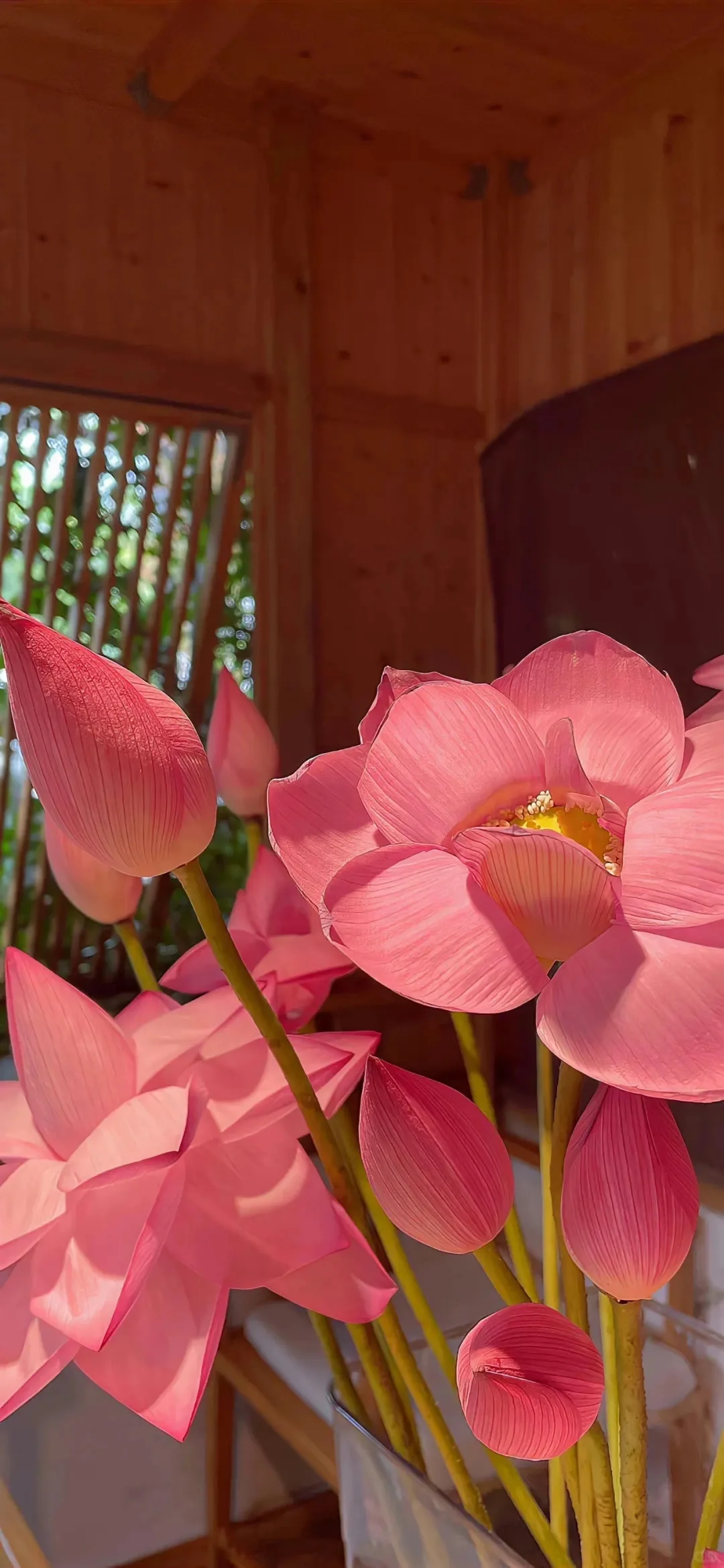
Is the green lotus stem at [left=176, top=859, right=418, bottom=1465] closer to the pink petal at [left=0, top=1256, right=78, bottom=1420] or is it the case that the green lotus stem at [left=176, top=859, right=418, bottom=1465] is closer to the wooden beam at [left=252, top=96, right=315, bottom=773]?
the pink petal at [left=0, top=1256, right=78, bottom=1420]

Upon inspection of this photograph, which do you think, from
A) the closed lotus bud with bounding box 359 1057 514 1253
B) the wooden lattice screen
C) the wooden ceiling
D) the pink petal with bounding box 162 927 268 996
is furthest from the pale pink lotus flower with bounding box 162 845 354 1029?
the wooden ceiling

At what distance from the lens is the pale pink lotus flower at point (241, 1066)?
0.90ft

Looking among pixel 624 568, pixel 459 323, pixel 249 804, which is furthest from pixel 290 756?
pixel 249 804

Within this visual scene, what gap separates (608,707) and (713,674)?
4cm

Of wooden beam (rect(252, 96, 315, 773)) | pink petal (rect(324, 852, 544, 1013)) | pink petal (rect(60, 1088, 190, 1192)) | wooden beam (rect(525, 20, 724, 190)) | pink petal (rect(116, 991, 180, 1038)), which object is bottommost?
pink petal (rect(60, 1088, 190, 1192))

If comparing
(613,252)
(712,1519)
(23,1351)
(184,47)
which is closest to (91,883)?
(23,1351)

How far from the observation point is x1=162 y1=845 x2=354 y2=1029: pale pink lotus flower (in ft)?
1.07

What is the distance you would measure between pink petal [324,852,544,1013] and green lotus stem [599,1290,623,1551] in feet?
0.40

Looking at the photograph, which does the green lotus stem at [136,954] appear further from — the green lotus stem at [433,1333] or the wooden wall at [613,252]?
the wooden wall at [613,252]

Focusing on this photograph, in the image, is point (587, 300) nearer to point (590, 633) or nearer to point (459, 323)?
point (459, 323)

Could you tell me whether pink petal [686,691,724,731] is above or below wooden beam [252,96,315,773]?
below

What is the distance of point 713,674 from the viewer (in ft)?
0.88

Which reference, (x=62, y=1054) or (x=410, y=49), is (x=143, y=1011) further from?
(x=410, y=49)

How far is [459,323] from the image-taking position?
165cm
